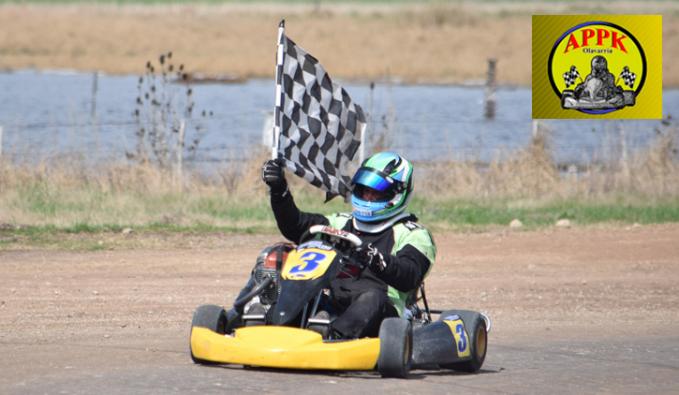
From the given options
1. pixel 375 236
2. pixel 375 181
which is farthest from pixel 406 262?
pixel 375 181

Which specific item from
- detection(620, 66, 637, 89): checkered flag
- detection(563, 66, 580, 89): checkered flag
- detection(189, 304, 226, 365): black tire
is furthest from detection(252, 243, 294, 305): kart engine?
detection(620, 66, 637, 89): checkered flag

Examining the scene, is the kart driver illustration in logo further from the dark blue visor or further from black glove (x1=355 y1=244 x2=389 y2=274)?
black glove (x1=355 y1=244 x2=389 y2=274)

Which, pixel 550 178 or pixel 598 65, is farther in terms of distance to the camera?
pixel 550 178

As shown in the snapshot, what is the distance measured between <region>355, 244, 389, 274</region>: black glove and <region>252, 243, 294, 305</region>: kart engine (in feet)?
1.52

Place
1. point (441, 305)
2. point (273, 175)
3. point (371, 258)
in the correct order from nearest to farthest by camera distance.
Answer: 1. point (371, 258)
2. point (273, 175)
3. point (441, 305)

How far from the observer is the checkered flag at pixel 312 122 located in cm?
963

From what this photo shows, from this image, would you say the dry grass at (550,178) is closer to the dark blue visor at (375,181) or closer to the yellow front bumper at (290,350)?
the dark blue visor at (375,181)

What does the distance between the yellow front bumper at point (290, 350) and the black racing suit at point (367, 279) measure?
22 centimetres

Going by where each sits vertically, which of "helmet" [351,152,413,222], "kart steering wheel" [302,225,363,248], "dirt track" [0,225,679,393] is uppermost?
"helmet" [351,152,413,222]

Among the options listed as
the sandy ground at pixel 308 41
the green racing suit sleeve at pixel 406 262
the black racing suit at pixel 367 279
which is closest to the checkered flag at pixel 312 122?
the black racing suit at pixel 367 279

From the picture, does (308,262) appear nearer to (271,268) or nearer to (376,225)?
(271,268)

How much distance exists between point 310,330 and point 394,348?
0.49 m

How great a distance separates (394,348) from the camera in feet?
25.4

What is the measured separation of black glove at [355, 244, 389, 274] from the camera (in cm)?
786
